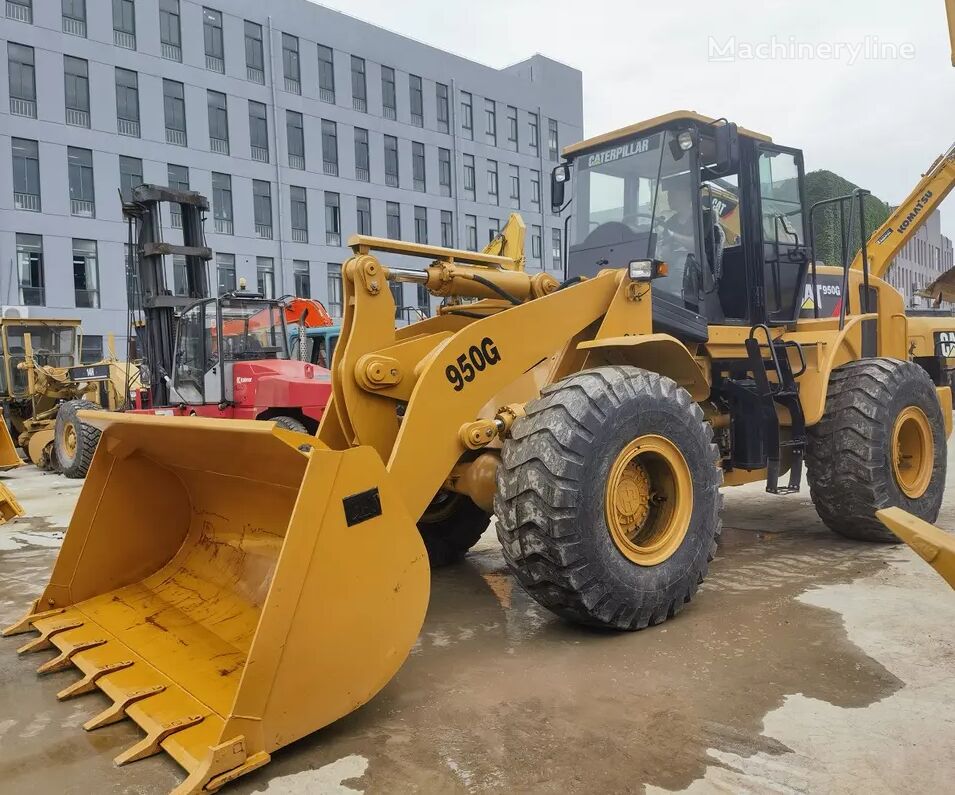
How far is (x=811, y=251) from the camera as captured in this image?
609 centimetres

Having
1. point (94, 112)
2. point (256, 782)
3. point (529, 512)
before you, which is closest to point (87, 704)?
point (256, 782)

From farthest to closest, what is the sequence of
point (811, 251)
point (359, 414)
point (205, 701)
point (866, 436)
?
point (811, 251) < point (866, 436) < point (359, 414) < point (205, 701)

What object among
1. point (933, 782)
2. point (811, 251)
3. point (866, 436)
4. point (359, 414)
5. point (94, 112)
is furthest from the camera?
point (94, 112)

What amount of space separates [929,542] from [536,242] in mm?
37554

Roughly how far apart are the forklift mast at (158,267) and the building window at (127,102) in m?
16.5

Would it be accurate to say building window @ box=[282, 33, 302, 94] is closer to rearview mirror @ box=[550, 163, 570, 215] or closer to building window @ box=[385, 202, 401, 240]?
building window @ box=[385, 202, 401, 240]

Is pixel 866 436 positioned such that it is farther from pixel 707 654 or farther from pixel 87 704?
pixel 87 704

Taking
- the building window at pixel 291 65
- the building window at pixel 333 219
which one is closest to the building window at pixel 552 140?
the building window at pixel 333 219

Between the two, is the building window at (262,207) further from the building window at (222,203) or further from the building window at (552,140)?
the building window at (552,140)

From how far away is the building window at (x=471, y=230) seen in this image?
35594mm

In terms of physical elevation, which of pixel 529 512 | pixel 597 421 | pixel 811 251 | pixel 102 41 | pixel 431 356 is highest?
pixel 102 41

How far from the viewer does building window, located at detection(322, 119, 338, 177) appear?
102ft

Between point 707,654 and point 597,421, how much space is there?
1.15m

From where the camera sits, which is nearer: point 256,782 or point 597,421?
point 256,782
